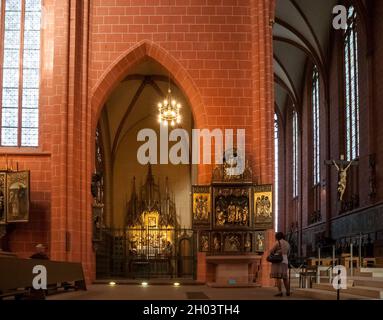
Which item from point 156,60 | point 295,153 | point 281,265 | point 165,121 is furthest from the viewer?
point 295,153

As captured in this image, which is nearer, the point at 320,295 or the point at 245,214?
the point at 320,295

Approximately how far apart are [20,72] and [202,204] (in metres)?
6.71

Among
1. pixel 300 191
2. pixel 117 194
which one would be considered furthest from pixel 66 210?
pixel 300 191

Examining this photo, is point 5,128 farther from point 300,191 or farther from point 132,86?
point 300,191

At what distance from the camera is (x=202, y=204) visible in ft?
60.3

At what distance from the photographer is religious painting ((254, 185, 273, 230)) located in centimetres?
1819

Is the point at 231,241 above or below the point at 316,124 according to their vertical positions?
below

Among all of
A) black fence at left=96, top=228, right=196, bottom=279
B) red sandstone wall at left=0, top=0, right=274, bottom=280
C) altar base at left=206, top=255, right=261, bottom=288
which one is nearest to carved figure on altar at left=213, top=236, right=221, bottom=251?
altar base at left=206, top=255, right=261, bottom=288

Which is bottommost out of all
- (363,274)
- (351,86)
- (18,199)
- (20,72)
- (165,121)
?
(363,274)

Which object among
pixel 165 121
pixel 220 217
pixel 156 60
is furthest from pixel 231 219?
pixel 165 121

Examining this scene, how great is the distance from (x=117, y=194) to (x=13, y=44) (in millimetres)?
12643

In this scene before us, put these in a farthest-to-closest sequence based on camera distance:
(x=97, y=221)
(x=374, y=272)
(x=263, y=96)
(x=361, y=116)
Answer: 1. (x=361, y=116)
2. (x=97, y=221)
3. (x=263, y=96)
4. (x=374, y=272)

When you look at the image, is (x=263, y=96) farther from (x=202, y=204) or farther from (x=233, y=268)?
(x=233, y=268)

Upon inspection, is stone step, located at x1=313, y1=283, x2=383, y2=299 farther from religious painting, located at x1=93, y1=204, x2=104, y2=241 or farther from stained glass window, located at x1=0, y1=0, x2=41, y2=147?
stained glass window, located at x1=0, y1=0, x2=41, y2=147
